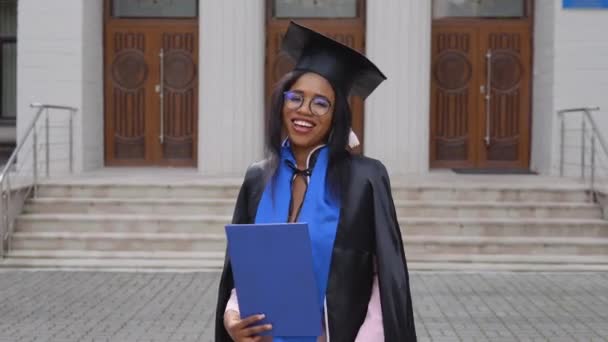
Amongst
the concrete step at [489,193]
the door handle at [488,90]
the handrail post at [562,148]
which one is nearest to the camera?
the concrete step at [489,193]

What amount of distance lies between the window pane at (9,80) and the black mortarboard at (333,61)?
15.2 meters

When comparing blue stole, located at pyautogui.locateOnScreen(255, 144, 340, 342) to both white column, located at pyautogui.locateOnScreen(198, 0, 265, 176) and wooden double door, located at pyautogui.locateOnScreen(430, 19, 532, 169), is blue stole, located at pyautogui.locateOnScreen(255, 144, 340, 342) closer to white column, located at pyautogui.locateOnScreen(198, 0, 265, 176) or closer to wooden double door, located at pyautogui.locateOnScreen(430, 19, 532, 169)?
white column, located at pyautogui.locateOnScreen(198, 0, 265, 176)

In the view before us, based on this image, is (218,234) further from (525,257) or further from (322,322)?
(322,322)

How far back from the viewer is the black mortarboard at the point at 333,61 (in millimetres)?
3525

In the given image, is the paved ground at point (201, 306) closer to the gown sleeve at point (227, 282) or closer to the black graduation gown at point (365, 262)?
the gown sleeve at point (227, 282)

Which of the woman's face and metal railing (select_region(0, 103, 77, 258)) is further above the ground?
the woman's face

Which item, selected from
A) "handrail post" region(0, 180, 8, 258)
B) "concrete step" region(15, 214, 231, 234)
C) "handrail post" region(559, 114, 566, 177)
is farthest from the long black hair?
"handrail post" region(559, 114, 566, 177)

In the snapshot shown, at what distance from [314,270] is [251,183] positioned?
0.44 metres

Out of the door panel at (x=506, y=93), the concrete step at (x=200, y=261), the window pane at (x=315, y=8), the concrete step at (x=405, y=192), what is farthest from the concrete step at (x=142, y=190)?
the door panel at (x=506, y=93)

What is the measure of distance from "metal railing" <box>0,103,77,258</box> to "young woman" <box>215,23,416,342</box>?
29.2ft

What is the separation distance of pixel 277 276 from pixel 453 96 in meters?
13.6

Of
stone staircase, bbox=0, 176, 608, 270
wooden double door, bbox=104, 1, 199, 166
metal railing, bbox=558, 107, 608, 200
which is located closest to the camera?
stone staircase, bbox=0, 176, 608, 270

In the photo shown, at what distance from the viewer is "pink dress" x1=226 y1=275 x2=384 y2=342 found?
340 cm

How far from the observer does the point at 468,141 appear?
16594 mm
